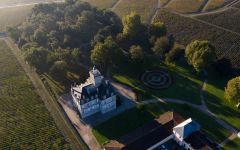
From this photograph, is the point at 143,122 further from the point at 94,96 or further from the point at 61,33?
the point at 61,33

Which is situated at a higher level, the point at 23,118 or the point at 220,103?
the point at 220,103

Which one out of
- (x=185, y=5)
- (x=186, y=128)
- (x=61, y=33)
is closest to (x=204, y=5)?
(x=185, y=5)

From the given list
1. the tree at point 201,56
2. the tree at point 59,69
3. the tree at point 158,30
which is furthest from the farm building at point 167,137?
the tree at point 158,30

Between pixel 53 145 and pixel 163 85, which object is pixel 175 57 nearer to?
pixel 163 85

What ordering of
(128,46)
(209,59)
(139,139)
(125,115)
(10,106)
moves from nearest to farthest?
1. (139,139)
2. (125,115)
3. (10,106)
4. (209,59)
5. (128,46)

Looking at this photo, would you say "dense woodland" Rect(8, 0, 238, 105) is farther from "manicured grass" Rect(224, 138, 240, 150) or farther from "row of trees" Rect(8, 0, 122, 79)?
"manicured grass" Rect(224, 138, 240, 150)

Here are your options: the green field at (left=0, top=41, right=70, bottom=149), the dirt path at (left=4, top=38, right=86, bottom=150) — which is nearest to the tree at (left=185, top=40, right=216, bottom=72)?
the dirt path at (left=4, top=38, right=86, bottom=150)

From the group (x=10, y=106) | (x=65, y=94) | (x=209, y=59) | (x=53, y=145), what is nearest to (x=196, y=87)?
(x=209, y=59)
